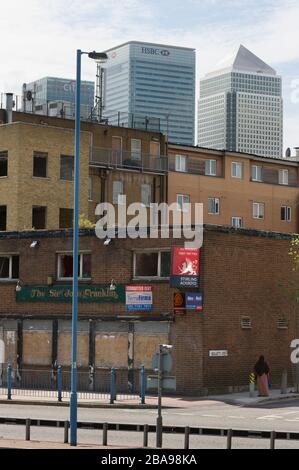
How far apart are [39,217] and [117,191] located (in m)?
13.5

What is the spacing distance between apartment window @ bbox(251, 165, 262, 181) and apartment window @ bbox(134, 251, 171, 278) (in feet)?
147

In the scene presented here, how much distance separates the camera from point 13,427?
2967 cm

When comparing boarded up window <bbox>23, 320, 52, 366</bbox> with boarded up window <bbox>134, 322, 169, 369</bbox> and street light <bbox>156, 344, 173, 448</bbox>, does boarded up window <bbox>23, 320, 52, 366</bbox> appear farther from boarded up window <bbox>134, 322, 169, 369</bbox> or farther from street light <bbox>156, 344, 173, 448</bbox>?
street light <bbox>156, 344, 173, 448</bbox>

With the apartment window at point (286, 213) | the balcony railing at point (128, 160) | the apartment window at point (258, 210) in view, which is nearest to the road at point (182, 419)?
the balcony railing at point (128, 160)

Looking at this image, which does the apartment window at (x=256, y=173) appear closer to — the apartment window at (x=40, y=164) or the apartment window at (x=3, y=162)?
the apartment window at (x=40, y=164)

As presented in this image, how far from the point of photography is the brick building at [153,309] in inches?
1694

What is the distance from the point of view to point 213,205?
281ft

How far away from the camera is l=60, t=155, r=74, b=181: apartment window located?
218 feet

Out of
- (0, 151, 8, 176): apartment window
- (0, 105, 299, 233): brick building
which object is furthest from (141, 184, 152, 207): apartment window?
(0, 151, 8, 176): apartment window

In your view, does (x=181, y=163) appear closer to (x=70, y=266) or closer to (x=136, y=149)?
(x=136, y=149)

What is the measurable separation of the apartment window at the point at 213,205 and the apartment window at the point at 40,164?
73.7ft

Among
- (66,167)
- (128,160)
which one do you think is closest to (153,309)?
(66,167)
